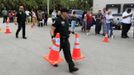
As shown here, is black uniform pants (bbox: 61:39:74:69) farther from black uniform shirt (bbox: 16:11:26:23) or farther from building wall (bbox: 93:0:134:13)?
building wall (bbox: 93:0:134:13)

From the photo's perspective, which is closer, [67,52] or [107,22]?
[67,52]

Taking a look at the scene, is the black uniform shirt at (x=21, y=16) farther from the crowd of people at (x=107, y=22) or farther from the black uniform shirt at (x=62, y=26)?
the black uniform shirt at (x=62, y=26)

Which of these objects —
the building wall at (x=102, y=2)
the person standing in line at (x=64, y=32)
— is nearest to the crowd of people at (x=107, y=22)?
the person standing in line at (x=64, y=32)

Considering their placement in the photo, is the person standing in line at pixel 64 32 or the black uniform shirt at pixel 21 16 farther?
the black uniform shirt at pixel 21 16

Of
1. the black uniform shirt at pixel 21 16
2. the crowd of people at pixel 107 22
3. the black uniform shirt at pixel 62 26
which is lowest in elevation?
the crowd of people at pixel 107 22

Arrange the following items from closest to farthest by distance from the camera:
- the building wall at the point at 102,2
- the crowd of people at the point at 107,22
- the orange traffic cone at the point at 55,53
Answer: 1. the orange traffic cone at the point at 55,53
2. the crowd of people at the point at 107,22
3. the building wall at the point at 102,2

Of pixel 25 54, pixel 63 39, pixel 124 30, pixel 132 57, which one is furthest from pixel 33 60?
pixel 124 30

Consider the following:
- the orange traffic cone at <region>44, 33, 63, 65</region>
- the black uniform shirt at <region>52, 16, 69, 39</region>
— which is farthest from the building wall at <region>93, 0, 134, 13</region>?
the black uniform shirt at <region>52, 16, 69, 39</region>

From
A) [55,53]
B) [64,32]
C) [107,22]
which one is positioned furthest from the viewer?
[107,22]

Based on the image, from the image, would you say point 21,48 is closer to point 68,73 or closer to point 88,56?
point 88,56

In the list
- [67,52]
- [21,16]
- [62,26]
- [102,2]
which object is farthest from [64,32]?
[102,2]

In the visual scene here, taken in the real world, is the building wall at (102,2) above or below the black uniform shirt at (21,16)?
below

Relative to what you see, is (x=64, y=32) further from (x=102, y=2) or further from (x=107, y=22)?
(x=102, y=2)

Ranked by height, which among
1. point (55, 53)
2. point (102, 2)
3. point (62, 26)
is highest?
point (62, 26)
